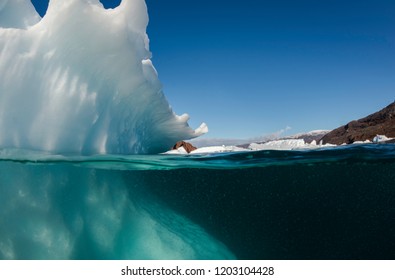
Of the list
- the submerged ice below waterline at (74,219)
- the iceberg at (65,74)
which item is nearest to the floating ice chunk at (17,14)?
the iceberg at (65,74)

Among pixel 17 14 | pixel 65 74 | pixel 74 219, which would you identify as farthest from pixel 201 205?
pixel 17 14

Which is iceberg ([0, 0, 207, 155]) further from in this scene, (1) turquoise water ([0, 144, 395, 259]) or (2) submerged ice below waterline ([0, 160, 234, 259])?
(2) submerged ice below waterline ([0, 160, 234, 259])

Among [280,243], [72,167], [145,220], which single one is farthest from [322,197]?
[72,167]

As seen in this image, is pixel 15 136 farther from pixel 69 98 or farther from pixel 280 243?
pixel 280 243

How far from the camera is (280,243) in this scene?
13977 millimetres

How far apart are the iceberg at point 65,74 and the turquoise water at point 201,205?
0.63 metres

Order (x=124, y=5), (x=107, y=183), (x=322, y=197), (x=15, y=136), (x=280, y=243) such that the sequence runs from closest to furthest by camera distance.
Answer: (x=15, y=136)
(x=124, y=5)
(x=107, y=183)
(x=280, y=243)
(x=322, y=197)

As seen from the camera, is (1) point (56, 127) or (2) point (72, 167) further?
(2) point (72, 167)

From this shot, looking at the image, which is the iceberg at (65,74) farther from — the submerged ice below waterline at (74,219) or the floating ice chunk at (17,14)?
the submerged ice below waterline at (74,219)

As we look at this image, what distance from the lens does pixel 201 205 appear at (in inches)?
533

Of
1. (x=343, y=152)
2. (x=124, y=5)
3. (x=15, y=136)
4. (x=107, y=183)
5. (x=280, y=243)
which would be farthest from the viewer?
(x=280, y=243)

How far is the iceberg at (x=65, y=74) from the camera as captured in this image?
5.86 metres

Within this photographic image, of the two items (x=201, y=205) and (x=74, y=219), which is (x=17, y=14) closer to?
(x=74, y=219)

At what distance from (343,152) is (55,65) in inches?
368
